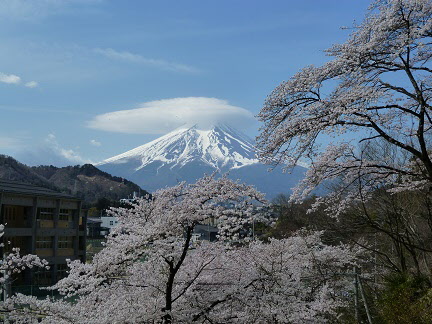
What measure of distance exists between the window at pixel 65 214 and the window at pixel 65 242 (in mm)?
1181

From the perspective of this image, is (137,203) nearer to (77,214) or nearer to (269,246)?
Result: (269,246)

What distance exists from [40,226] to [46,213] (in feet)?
3.16

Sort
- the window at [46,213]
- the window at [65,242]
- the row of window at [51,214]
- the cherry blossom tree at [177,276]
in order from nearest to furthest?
1. the cherry blossom tree at [177,276]
2. the window at [46,213]
3. the row of window at [51,214]
4. the window at [65,242]

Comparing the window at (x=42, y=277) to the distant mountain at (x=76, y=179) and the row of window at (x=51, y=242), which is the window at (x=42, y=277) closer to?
the row of window at (x=51, y=242)

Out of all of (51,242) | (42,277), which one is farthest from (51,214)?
(42,277)

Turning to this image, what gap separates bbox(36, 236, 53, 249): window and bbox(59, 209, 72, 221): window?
1.89 meters

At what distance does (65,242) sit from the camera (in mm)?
28484

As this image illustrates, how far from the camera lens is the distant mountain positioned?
65.3 m

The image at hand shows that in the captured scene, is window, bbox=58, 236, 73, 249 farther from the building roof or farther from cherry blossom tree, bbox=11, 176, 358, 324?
cherry blossom tree, bbox=11, 176, 358, 324

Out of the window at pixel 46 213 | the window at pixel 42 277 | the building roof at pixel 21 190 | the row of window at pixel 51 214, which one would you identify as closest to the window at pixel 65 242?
Answer: the row of window at pixel 51 214

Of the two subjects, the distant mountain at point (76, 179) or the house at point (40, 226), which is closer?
the house at point (40, 226)

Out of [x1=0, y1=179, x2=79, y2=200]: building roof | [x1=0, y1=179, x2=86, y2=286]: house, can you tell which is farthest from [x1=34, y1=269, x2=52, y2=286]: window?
[x1=0, y1=179, x2=79, y2=200]: building roof

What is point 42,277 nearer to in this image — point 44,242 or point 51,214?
point 44,242

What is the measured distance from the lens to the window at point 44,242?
26.1 m
